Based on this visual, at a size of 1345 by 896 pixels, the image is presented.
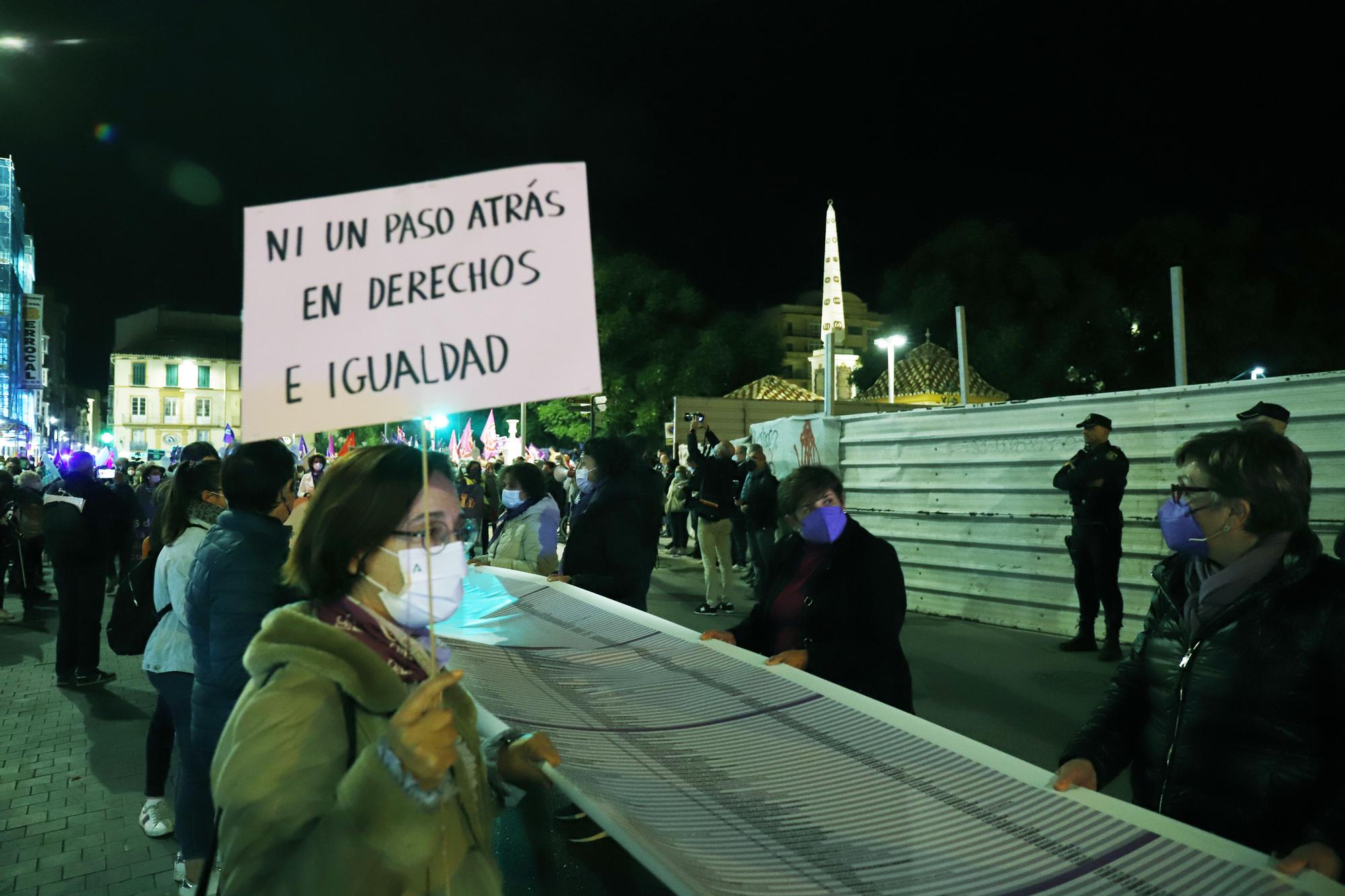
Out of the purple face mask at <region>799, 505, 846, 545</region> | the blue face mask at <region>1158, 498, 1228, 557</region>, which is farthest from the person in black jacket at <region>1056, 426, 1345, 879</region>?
the purple face mask at <region>799, 505, 846, 545</region>

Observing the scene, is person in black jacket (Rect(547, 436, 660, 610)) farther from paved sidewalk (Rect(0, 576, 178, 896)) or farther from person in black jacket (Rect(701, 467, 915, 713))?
Answer: paved sidewalk (Rect(0, 576, 178, 896))

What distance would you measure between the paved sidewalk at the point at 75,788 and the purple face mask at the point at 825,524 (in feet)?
10.9

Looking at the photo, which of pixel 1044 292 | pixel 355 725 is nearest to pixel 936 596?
pixel 355 725

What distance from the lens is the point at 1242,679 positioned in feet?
7.50

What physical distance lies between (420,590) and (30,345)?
2898 inches

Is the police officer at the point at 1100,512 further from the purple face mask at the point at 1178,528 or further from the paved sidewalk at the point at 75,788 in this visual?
the paved sidewalk at the point at 75,788

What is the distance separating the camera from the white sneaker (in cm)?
477

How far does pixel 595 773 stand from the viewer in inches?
100

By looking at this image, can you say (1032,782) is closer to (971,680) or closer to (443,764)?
(443,764)

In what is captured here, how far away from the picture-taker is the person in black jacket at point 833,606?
379 centimetres

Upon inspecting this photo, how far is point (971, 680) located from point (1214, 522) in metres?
5.37

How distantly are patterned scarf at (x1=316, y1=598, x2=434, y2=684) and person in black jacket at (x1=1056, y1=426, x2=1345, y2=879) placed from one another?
1.60 metres

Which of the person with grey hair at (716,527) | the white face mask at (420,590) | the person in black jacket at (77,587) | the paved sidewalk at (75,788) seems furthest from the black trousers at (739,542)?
the white face mask at (420,590)

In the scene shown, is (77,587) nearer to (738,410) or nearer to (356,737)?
(356,737)
